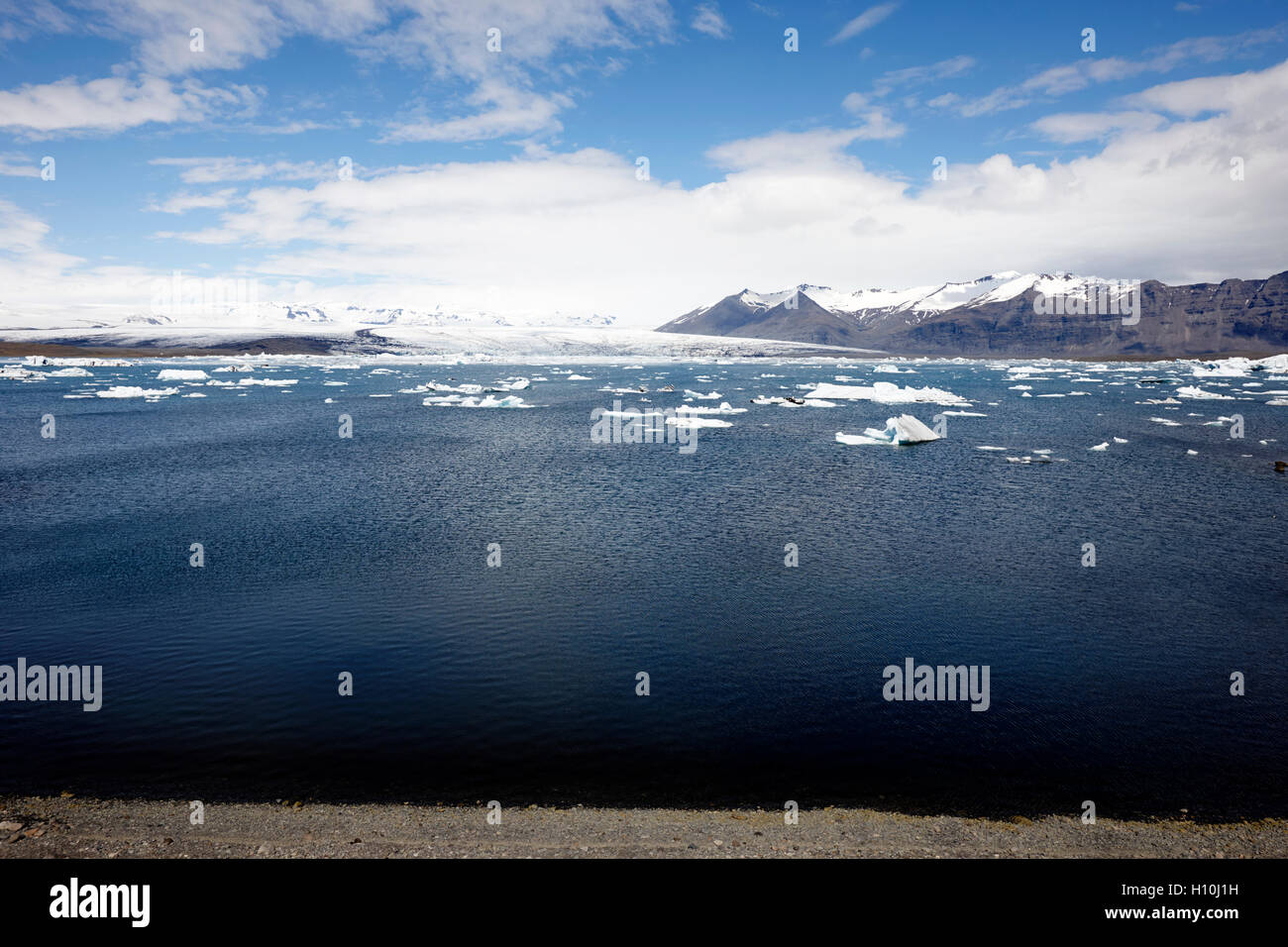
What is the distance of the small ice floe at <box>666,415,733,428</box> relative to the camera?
57.2m

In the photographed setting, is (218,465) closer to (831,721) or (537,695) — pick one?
(537,695)

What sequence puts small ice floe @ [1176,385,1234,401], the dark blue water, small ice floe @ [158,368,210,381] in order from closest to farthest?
the dark blue water < small ice floe @ [1176,385,1234,401] < small ice floe @ [158,368,210,381]

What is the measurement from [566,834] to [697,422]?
48.7 metres

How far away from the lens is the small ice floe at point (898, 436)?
48312 mm

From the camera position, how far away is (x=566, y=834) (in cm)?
1078

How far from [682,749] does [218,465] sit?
121 feet

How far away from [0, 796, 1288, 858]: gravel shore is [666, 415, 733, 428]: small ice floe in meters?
46.3
